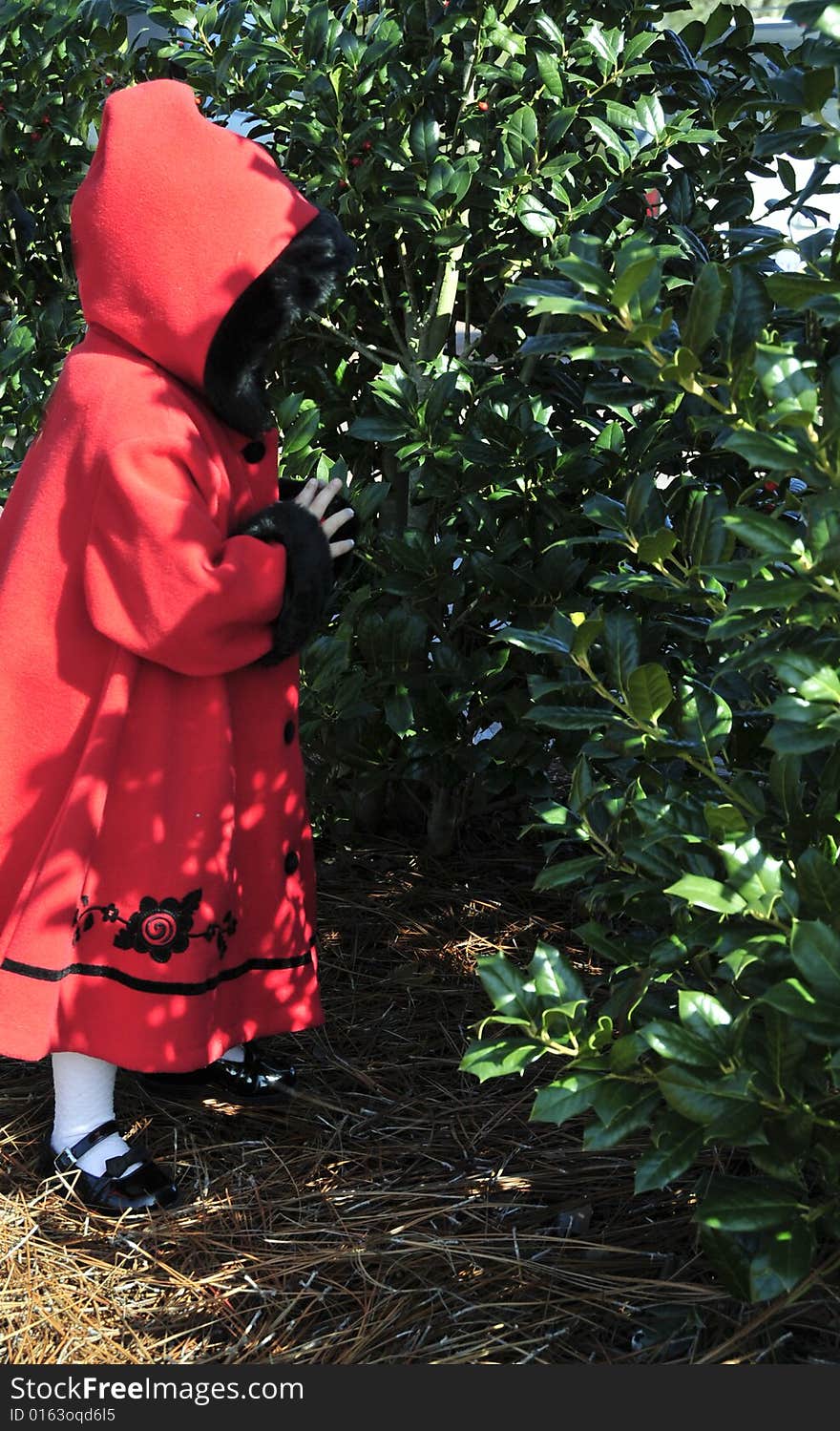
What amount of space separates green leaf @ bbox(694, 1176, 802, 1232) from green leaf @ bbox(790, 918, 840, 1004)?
279 millimetres

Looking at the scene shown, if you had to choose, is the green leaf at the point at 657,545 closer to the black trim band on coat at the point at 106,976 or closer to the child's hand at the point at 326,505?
the child's hand at the point at 326,505

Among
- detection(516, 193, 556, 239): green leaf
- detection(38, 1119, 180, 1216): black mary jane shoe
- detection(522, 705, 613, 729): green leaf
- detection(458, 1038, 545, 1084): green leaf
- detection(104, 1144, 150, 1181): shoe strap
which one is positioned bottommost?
detection(38, 1119, 180, 1216): black mary jane shoe

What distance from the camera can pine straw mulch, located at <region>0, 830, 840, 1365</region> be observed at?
5.70 ft

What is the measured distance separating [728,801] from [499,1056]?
1.33ft

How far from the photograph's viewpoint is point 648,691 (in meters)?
1.54

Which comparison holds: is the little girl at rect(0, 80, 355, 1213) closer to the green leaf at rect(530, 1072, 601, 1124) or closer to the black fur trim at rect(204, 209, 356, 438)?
the black fur trim at rect(204, 209, 356, 438)

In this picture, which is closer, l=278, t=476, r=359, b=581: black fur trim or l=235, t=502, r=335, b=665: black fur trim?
l=235, t=502, r=335, b=665: black fur trim

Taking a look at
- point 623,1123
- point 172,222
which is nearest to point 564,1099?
point 623,1123

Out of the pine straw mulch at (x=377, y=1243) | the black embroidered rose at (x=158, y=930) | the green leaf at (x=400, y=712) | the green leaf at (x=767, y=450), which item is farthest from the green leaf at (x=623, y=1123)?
the green leaf at (x=400, y=712)

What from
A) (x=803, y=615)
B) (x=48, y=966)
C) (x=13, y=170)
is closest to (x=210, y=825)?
(x=48, y=966)

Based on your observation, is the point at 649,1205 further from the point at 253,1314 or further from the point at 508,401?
the point at 508,401

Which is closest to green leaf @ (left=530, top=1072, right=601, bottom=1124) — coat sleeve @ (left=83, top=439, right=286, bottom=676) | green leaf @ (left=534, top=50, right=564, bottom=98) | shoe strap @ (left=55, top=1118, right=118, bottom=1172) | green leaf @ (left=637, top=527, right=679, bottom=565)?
green leaf @ (left=637, top=527, right=679, bottom=565)

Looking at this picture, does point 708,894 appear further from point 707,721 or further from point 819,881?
point 707,721

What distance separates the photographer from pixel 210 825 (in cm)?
204
